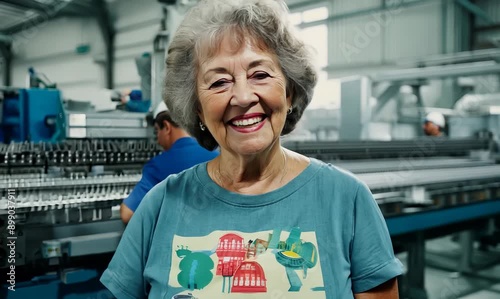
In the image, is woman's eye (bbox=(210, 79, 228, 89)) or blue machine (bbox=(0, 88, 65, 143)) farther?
blue machine (bbox=(0, 88, 65, 143))

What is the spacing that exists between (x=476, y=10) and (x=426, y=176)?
576 centimetres

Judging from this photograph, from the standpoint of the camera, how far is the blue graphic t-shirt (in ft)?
2.52

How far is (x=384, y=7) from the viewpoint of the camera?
7.31 meters

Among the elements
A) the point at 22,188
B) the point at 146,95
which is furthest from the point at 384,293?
the point at 146,95

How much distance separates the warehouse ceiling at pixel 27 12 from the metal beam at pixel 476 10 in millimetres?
5884

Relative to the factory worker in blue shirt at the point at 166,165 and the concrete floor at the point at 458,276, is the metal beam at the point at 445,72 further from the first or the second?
the factory worker in blue shirt at the point at 166,165

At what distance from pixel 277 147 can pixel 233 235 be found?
0.21 m

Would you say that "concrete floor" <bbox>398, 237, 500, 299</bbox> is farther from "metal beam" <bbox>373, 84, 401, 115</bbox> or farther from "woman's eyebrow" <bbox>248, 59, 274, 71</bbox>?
"woman's eyebrow" <bbox>248, 59, 274, 71</bbox>

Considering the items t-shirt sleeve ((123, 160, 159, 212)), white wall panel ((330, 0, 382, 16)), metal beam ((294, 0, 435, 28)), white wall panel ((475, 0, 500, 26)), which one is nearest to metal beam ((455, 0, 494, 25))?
white wall panel ((475, 0, 500, 26))

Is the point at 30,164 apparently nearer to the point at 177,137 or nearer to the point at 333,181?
the point at 177,137

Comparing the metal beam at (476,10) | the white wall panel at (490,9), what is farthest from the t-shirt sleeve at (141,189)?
the white wall panel at (490,9)

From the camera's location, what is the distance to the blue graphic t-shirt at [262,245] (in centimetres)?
77

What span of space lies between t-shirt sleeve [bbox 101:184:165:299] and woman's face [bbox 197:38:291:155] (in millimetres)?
230

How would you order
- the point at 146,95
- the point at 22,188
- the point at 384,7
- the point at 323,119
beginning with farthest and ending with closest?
1. the point at 384,7
2. the point at 323,119
3. the point at 146,95
4. the point at 22,188
